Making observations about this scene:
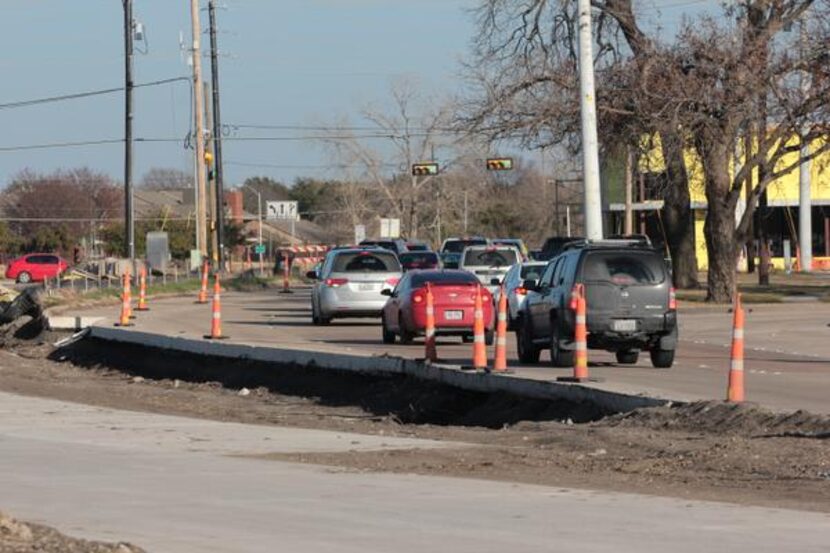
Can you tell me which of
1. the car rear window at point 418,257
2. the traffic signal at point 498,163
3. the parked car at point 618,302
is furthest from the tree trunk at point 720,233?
the traffic signal at point 498,163

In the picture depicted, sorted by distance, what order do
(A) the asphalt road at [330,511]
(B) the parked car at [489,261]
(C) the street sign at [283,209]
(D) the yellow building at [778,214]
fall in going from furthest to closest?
(C) the street sign at [283,209] < (D) the yellow building at [778,214] < (B) the parked car at [489,261] < (A) the asphalt road at [330,511]

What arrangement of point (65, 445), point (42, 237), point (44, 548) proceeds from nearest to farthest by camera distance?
point (44, 548), point (65, 445), point (42, 237)

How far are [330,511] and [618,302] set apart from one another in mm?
13590

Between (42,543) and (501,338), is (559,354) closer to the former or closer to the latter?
(501,338)

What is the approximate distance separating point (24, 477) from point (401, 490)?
318 centimetres

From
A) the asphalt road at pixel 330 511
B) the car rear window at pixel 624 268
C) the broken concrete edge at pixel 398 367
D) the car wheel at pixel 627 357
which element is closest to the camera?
the asphalt road at pixel 330 511

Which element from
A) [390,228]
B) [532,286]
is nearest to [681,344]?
[532,286]

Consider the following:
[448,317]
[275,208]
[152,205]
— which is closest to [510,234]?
[152,205]

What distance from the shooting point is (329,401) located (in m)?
23.9

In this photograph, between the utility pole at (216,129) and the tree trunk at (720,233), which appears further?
the utility pole at (216,129)

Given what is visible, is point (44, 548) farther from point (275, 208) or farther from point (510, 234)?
point (510, 234)

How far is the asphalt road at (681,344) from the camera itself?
2050 cm

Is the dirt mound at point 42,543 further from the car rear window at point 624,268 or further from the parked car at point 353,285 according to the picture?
the parked car at point 353,285

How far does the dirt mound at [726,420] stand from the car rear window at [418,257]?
31.5 meters
